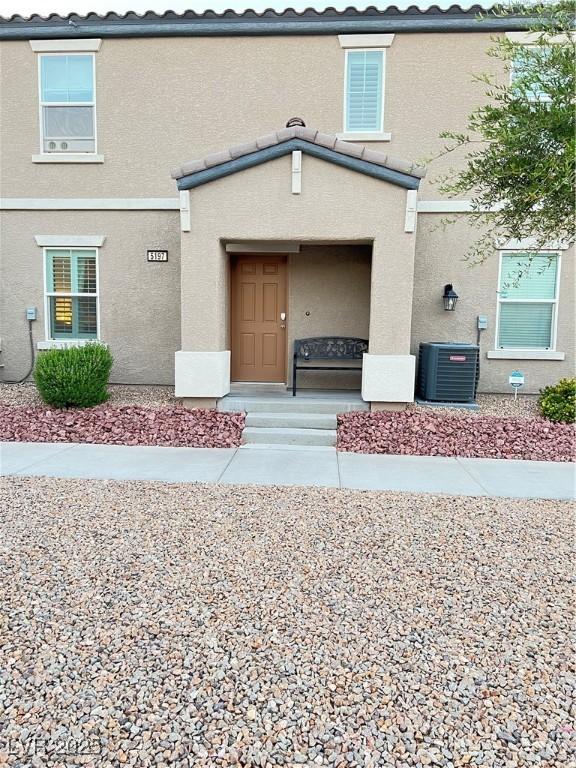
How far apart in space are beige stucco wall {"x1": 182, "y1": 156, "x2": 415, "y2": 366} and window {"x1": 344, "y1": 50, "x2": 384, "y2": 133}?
8.34ft

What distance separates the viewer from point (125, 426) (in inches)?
300

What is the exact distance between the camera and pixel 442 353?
8.59 meters

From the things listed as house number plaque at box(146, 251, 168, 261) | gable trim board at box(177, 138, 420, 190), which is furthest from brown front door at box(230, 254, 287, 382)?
gable trim board at box(177, 138, 420, 190)

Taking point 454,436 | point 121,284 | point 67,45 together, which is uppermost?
point 67,45

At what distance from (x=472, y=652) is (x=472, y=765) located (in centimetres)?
74

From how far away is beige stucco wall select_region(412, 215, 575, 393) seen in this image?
31.2ft

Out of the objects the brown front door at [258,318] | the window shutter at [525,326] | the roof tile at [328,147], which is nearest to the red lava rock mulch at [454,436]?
the window shutter at [525,326]

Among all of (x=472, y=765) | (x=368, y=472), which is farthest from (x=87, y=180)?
(x=472, y=765)

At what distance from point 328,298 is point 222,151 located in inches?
124

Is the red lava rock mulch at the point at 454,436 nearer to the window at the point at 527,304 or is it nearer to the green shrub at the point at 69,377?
the window at the point at 527,304

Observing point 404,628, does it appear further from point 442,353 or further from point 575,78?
point 442,353

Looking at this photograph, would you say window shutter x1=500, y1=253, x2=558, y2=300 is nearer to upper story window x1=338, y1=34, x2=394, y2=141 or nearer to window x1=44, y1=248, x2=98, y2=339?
upper story window x1=338, y1=34, x2=394, y2=141

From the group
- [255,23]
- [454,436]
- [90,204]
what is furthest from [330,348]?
[255,23]

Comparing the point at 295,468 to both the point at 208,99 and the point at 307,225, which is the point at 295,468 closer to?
the point at 307,225
